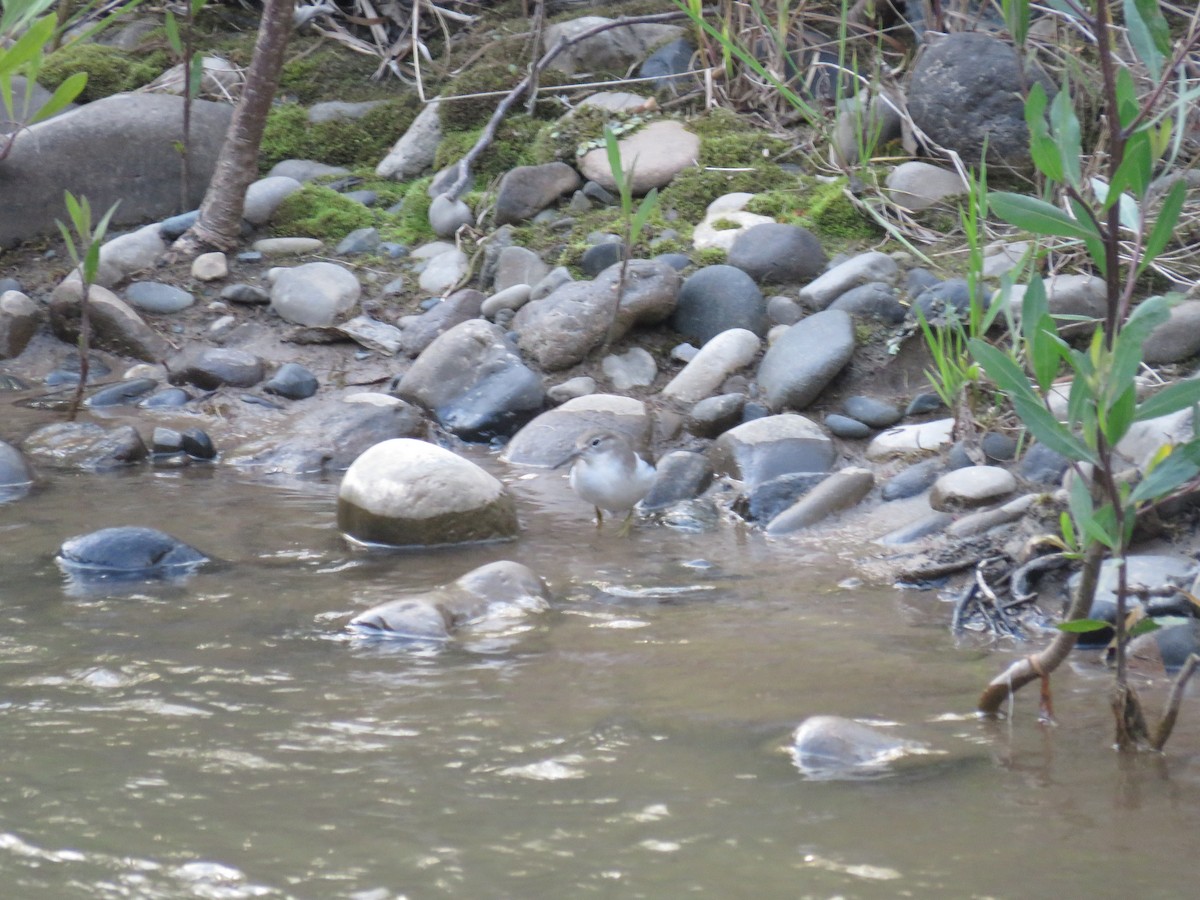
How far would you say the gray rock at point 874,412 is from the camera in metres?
5.81

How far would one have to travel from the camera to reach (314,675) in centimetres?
332

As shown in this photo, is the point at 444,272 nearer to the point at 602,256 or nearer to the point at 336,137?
the point at 602,256

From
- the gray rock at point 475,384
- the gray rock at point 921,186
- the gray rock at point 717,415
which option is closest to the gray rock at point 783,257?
the gray rock at point 921,186

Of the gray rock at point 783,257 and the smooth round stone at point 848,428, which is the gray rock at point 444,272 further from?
the smooth round stone at point 848,428

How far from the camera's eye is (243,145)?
7.80m

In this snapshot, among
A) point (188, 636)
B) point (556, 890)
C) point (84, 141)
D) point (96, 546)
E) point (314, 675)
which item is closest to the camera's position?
point (556, 890)

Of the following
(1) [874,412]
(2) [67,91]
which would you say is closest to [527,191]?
(1) [874,412]

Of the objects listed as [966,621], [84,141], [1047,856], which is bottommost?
[966,621]

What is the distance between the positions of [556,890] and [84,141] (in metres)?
7.38

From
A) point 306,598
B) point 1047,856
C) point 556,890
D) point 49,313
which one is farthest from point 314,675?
point 49,313

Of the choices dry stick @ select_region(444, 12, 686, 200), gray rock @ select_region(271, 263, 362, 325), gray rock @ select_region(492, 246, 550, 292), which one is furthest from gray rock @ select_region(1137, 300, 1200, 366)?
gray rock @ select_region(271, 263, 362, 325)

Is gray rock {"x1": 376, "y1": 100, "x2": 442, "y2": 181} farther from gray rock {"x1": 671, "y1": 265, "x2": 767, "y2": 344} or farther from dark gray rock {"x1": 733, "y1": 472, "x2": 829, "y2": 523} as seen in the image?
dark gray rock {"x1": 733, "y1": 472, "x2": 829, "y2": 523}

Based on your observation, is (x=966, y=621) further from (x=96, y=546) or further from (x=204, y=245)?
(x=204, y=245)

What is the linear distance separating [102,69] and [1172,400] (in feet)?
30.0
